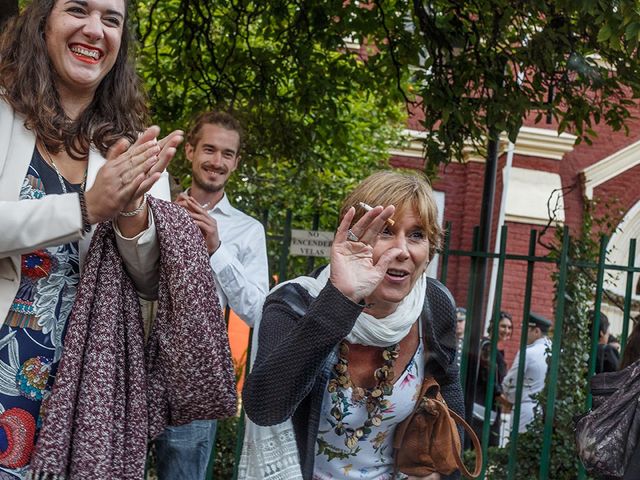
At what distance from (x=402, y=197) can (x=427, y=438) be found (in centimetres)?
73

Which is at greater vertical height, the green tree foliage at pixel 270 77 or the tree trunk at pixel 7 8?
the green tree foliage at pixel 270 77

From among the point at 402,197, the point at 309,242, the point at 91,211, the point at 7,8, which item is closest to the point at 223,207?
the point at 309,242

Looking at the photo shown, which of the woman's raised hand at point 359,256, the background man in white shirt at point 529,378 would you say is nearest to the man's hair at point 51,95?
the woman's raised hand at point 359,256

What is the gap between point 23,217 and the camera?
244cm

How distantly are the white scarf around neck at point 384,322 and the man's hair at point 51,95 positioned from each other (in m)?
0.73

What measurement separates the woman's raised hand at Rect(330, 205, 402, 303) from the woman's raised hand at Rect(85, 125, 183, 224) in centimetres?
62

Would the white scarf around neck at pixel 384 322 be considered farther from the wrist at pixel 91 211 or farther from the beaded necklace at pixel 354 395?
the wrist at pixel 91 211

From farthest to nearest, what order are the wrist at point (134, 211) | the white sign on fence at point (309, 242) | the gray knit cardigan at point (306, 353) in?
the white sign on fence at point (309, 242), the gray knit cardigan at point (306, 353), the wrist at point (134, 211)

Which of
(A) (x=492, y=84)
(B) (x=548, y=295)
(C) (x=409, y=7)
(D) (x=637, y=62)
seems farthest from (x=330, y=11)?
(B) (x=548, y=295)

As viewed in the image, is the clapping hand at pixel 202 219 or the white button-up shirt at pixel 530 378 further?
the white button-up shirt at pixel 530 378

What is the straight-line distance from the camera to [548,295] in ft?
48.1

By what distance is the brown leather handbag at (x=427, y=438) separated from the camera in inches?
126

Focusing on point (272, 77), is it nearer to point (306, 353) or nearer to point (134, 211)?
point (306, 353)

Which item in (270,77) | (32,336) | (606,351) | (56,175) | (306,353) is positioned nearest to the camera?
(32,336)
